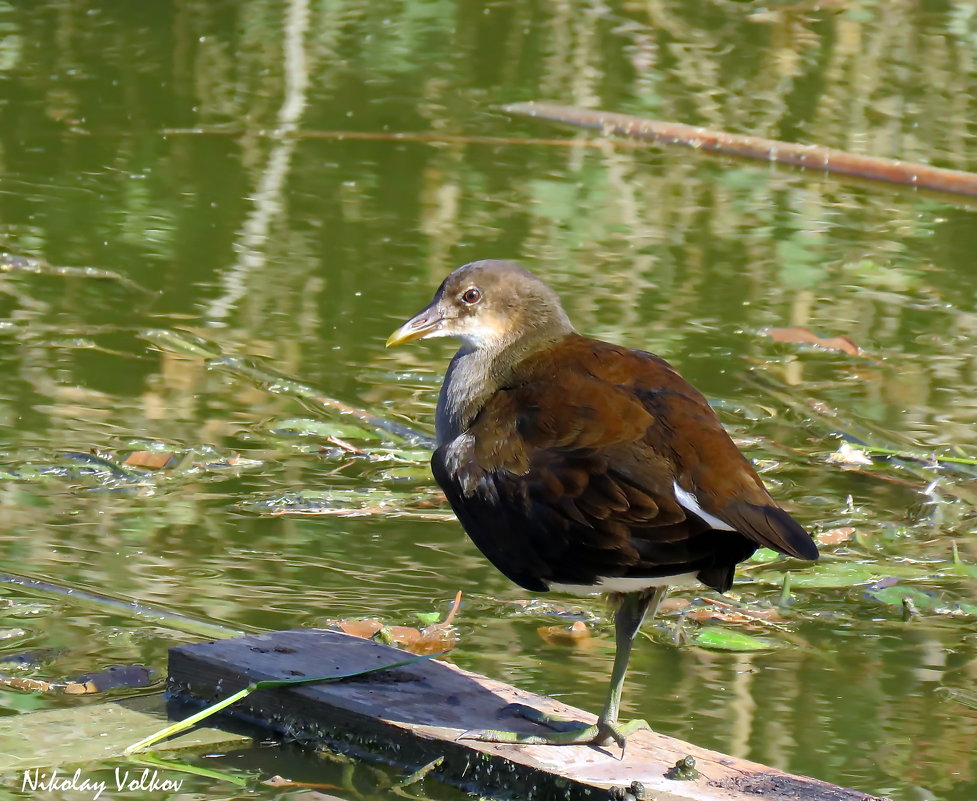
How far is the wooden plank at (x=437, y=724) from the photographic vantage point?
308 centimetres

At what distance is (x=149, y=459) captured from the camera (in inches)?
195

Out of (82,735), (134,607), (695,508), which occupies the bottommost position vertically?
(134,607)

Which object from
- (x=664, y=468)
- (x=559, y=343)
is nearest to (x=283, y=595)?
(x=559, y=343)

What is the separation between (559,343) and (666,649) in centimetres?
83

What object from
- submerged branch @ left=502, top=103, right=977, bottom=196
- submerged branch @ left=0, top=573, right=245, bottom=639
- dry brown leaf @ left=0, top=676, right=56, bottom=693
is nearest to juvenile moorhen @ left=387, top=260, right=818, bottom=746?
submerged branch @ left=0, top=573, right=245, bottom=639

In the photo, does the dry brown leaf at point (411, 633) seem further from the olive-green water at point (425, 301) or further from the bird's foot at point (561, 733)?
the bird's foot at point (561, 733)

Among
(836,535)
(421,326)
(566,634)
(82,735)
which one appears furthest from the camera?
(836,535)

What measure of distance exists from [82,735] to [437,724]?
27.7 inches

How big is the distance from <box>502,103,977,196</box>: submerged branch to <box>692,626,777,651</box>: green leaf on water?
16.1ft

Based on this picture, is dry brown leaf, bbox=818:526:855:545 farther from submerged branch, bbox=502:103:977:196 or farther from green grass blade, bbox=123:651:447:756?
submerged branch, bbox=502:103:977:196

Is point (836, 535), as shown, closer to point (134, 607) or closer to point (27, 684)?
point (134, 607)

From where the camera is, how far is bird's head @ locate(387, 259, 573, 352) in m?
3.75

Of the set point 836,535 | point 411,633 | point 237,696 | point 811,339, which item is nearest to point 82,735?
point 237,696

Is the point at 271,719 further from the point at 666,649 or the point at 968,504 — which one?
the point at 968,504
